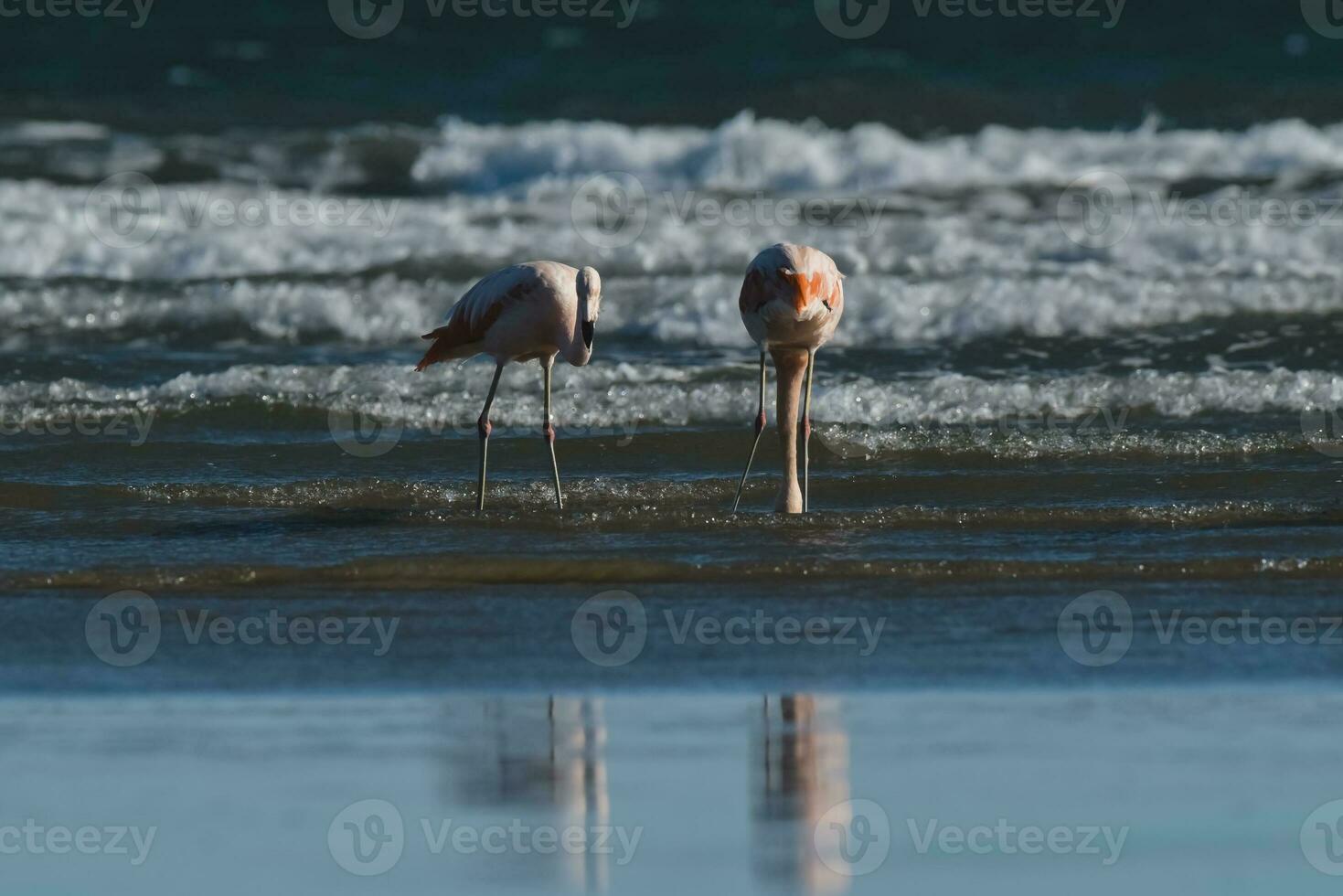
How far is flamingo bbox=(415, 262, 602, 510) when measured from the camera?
9.51 meters

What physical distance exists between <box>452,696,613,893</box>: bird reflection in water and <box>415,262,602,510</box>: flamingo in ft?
11.6

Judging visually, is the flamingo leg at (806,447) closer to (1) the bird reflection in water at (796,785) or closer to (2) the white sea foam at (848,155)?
(1) the bird reflection in water at (796,785)

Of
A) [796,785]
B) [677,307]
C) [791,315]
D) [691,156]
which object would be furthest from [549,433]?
[691,156]

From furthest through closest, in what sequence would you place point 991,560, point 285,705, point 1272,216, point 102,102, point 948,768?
1. point 102,102
2. point 1272,216
3. point 991,560
4. point 285,705
5. point 948,768

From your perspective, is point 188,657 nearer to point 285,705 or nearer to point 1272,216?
point 285,705

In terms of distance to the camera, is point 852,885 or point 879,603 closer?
point 852,885

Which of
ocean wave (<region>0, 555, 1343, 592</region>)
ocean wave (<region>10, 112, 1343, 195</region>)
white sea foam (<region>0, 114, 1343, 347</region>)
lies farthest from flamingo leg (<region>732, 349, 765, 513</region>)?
ocean wave (<region>10, 112, 1343, 195</region>)

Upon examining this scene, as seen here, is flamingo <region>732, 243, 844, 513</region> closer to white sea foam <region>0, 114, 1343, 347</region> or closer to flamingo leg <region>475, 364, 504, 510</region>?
flamingo leg <region>475, 364, 504, 510</region>

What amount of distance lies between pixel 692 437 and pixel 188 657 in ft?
15.5

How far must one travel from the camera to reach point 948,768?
5277 mm

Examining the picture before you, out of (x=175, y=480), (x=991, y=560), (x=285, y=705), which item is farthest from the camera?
(x=175, y=480)

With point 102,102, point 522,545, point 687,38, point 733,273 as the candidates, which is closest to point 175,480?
point 522,545

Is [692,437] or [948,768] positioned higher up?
[692,437]

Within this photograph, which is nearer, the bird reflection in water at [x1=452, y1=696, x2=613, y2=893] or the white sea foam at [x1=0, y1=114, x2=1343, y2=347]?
the bird reflection in water at [x1=452, y1=696, x2=613, y2=893]
